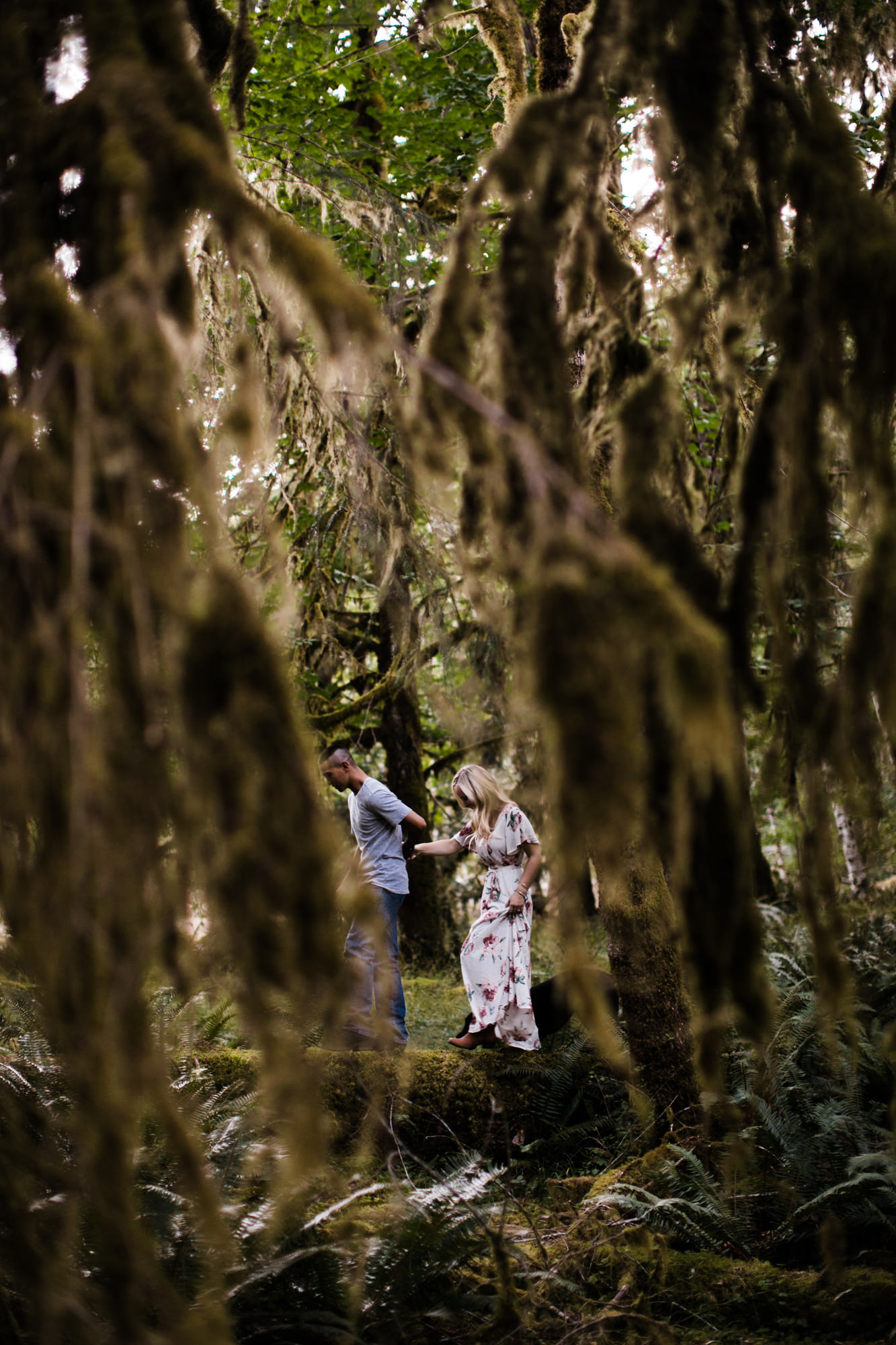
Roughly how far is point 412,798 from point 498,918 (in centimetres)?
427

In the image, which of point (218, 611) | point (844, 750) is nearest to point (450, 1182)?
point (844, 750)

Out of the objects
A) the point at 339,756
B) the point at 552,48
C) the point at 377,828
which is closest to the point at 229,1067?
the point at 377,828

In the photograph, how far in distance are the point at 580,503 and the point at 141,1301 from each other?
958 mm

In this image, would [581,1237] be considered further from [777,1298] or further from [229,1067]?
[229,1067]

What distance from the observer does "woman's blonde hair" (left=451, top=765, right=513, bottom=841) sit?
578 cm

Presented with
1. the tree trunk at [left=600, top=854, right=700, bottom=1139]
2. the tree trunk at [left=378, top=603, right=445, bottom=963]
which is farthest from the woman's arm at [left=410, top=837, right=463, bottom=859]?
the tree trunk at [left=378, top=603, right=445, bottom=963]

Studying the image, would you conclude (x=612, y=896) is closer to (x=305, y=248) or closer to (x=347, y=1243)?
(x=347, y=1243)

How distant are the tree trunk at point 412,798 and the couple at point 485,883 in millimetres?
3614

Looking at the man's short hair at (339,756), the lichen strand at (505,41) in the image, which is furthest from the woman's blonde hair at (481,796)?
the lichen strand at (505,41)

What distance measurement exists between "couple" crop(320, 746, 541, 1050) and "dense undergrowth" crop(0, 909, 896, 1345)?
50 cm

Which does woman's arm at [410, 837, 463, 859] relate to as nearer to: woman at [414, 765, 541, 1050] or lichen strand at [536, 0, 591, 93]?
woman at [414, 765, 541, 1050]

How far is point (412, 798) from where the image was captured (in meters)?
9.85

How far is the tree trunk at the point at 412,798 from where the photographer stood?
980 cm

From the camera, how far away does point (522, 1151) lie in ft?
15.6
